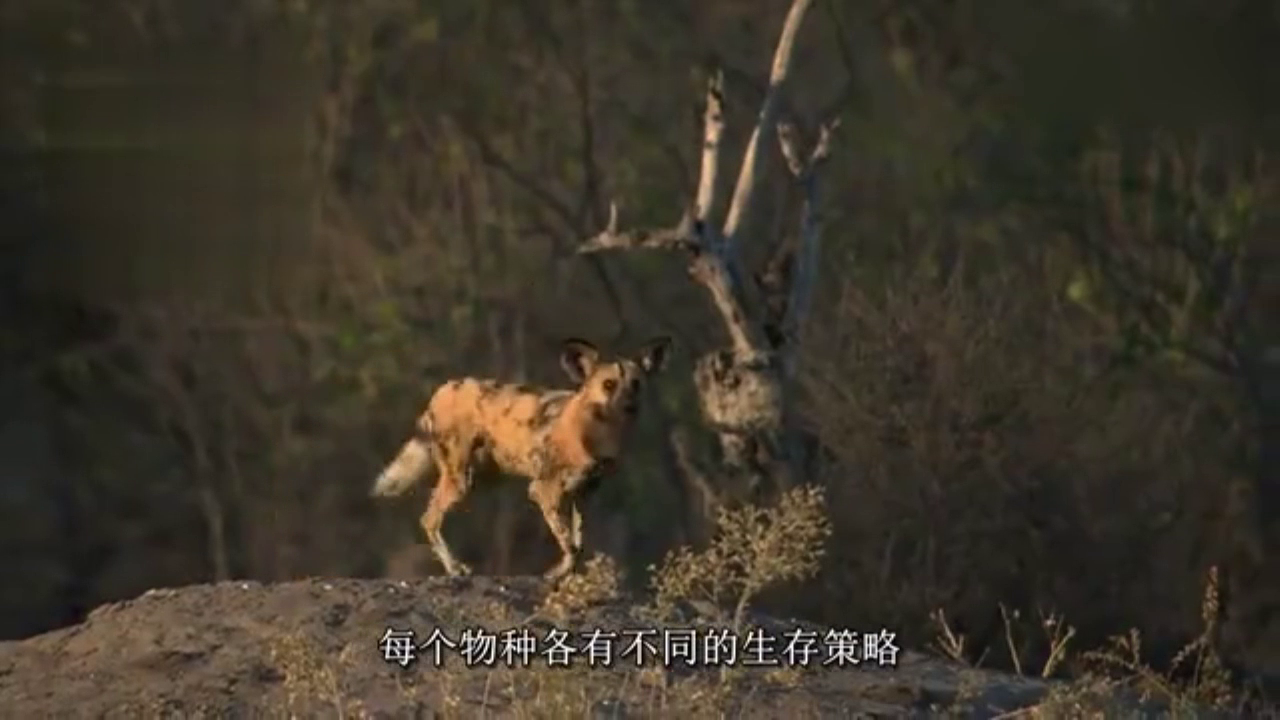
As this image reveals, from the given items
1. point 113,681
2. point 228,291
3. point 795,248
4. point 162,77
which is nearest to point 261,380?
point 228,291

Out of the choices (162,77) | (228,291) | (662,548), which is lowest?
(662,548)

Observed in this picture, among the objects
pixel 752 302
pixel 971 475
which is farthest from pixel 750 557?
pixel 971 475

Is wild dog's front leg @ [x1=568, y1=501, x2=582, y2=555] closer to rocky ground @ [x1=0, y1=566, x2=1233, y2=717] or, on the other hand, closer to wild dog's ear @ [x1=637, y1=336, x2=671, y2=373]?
rocky ground @ [x1=0, y1=566, x2=1233, y2=717]

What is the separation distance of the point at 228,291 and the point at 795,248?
540 cm

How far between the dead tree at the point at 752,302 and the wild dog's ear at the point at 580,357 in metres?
3.62

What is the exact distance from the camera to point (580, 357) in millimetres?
9938

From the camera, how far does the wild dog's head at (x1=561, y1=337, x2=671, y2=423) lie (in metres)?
9.77

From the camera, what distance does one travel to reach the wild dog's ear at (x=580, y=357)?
32.5ft

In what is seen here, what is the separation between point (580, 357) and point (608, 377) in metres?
0.18

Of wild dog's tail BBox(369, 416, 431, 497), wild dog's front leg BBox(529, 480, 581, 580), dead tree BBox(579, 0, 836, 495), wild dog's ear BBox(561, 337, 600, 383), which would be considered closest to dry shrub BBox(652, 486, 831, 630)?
wild dog's front leg BBox(529, 480, 581, 580)

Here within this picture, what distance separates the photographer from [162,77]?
18.7 metres

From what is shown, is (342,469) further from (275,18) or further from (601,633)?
(601,633)

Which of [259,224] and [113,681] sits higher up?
[259,224]

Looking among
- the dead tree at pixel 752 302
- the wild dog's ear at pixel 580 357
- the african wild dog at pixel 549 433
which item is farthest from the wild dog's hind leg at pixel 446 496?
the dead tree at pixel 752 302
